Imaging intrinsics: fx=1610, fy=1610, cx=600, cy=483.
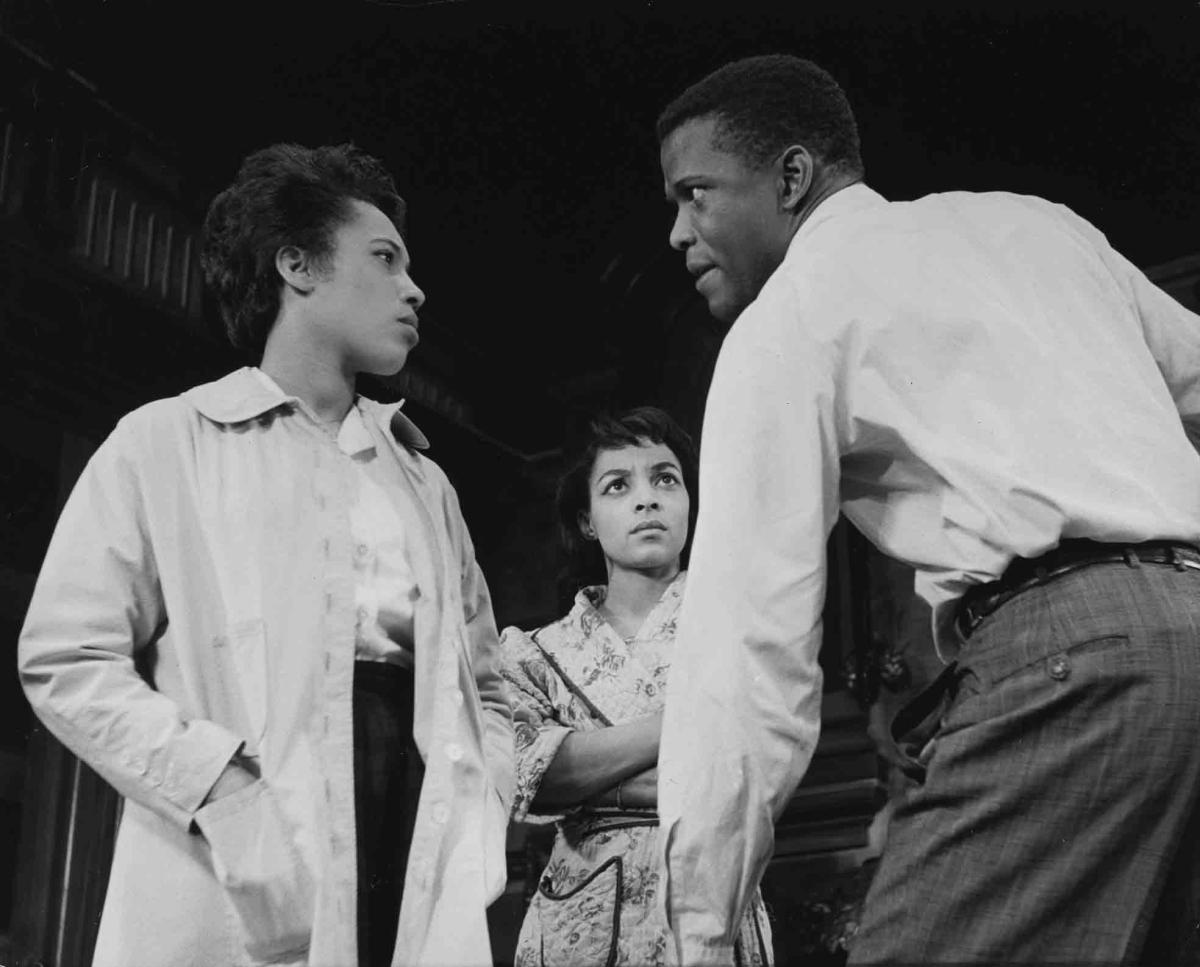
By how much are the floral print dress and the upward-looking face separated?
0.75m

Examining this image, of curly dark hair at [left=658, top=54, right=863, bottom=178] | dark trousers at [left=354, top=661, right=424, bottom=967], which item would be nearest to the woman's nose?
curly dark hair at [left=658, top=54, right=863, bottom=178]

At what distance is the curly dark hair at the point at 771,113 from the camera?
2.02 metres

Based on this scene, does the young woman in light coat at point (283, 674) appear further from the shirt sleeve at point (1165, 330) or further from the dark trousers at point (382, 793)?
the shirt sleeve at point (1165, 330)

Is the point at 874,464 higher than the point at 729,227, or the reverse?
the point at 729,227

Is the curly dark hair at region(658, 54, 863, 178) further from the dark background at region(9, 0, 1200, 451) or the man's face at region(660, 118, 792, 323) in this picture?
the dark background at region(9, 0, 1200, 451)

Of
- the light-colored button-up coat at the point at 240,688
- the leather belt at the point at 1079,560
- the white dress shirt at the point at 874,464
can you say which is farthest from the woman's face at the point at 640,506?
the leather belt at the point at 1079,560

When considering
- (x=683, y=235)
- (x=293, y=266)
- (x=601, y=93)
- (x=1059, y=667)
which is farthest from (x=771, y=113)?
(x=601, y=93)

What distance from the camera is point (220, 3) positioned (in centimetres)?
379

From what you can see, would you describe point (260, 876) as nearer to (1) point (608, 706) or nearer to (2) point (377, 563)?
(2) point (377, 563)

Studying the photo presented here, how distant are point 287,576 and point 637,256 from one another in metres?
2.92

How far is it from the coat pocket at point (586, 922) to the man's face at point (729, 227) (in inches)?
39.7

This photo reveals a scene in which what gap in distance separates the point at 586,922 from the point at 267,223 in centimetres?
118

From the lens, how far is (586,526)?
128 inches

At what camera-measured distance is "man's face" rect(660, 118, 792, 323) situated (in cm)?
197
